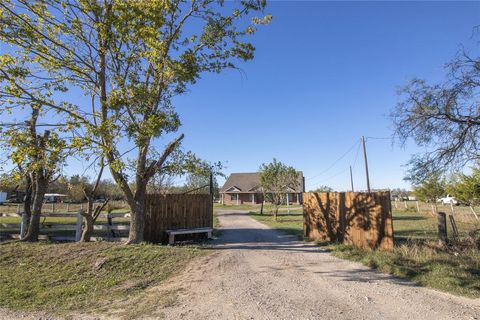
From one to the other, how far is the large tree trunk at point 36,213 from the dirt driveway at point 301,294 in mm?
7440

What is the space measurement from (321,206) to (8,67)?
11.5m

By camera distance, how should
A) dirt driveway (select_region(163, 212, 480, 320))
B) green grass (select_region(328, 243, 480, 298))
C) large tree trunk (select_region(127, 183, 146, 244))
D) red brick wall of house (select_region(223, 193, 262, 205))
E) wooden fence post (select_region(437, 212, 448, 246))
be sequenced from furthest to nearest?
red brick wall of house (select_region(223, 193, 262, 205)), large tree trunk (select_region(127, 183, 146, 244)), wooden fence post (select_region(437, 212, 448, 246)), green grass (select_region(328, 243, 480, 298)), dirt driveway (select_region(163, 212, 480, 320))

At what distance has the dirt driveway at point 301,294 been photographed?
18.9 ft

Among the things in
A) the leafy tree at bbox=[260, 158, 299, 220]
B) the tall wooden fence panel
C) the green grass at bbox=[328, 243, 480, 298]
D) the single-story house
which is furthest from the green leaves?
the single-story house

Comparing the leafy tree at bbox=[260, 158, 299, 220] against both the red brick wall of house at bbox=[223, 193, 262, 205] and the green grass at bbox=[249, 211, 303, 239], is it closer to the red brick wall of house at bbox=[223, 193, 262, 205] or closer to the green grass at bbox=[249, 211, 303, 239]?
the green grass at bbox=[249, 211, 303, 239]

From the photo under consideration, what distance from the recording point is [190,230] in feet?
45.9

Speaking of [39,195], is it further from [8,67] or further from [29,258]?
[8,67]

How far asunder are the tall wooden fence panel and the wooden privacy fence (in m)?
4.42

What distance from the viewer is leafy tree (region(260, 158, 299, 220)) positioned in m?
31.6

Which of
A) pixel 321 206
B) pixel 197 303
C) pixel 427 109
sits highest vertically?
pixel 427 109

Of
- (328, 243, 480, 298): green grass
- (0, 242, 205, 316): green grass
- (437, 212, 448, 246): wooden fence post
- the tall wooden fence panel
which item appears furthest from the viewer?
the tall wooden fence panel

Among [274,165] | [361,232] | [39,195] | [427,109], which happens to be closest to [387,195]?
[361,232]

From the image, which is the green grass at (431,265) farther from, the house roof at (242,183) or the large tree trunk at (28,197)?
the house roof at (242,183)

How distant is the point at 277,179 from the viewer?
105ft
